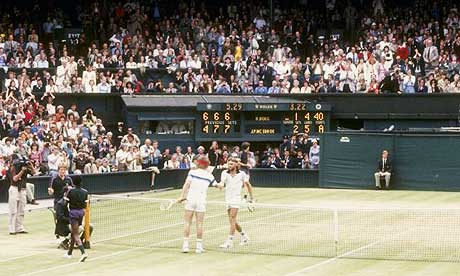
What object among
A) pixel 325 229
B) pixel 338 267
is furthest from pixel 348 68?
pixel 338 267

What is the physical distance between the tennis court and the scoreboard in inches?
374

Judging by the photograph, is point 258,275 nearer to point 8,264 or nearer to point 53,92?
point 8,264

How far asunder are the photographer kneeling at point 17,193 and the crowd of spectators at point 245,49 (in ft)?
50.8

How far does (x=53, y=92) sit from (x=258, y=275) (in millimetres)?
24252

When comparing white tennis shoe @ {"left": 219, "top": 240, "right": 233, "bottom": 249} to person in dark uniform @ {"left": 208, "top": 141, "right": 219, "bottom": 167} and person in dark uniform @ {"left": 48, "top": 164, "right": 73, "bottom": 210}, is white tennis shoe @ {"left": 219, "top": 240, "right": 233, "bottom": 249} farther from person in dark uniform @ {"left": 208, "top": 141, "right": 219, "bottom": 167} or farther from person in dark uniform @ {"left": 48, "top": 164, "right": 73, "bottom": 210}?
person in dark uniform @ {"left": 208, "top": 141, "right": 219, "bottom": 167}

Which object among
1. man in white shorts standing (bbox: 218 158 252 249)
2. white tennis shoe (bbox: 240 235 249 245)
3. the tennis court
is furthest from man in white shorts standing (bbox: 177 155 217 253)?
white tennis shoe (bbox: 240 235 249 245)

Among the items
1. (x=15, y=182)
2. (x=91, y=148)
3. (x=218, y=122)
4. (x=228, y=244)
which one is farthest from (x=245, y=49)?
(x=228, y=244)

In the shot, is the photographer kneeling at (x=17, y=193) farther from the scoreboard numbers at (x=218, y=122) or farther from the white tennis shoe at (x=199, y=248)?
the scoreboard numbers at (x=218, y=122)

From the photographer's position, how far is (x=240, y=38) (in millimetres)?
48844

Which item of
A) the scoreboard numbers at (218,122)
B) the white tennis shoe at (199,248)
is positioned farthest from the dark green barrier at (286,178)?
the white tennis shoe at (199,248)

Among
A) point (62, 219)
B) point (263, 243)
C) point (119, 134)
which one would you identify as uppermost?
point (119, 134)

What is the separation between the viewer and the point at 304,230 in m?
26.5

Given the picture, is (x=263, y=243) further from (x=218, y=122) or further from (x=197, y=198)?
(x=218, y=122)

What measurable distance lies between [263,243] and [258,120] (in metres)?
19.0
